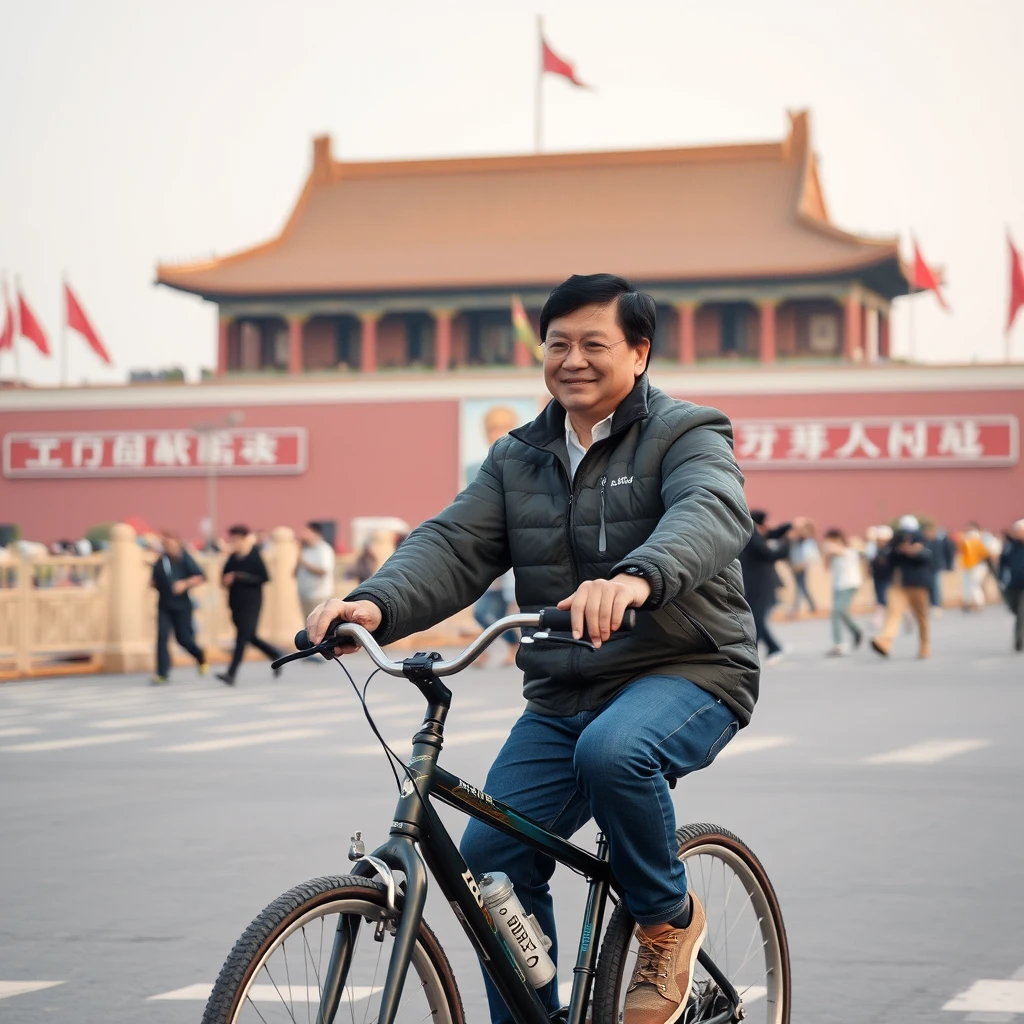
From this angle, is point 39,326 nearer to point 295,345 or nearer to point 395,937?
point 295,345

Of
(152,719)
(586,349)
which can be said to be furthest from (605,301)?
(152,719)

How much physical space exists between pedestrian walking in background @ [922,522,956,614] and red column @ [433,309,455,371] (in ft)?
41.5

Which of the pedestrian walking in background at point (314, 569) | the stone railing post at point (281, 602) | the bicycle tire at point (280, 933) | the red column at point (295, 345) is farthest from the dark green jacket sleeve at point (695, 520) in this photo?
the red column at point (295, 345)

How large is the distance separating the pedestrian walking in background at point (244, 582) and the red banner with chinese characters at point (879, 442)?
72.5 ft

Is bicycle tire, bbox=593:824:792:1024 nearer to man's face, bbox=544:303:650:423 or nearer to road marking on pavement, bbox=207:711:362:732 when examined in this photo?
man's face, bbox=544:303:650:423

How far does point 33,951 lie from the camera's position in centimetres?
502

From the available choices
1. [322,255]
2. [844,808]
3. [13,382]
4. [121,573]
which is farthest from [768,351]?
[844,808]

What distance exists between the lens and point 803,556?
28.5m

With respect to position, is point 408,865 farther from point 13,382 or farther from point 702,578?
point 13,382

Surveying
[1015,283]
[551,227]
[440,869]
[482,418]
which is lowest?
[440,869]

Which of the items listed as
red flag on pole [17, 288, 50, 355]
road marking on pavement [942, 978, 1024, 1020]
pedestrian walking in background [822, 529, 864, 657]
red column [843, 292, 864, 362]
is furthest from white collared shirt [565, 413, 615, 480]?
red flag on pole [17, 288, 50, 355]

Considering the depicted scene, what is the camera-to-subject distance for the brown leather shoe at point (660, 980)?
10.5 ft

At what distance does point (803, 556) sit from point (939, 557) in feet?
14.0

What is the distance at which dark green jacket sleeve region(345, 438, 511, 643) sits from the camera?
3.26 m
